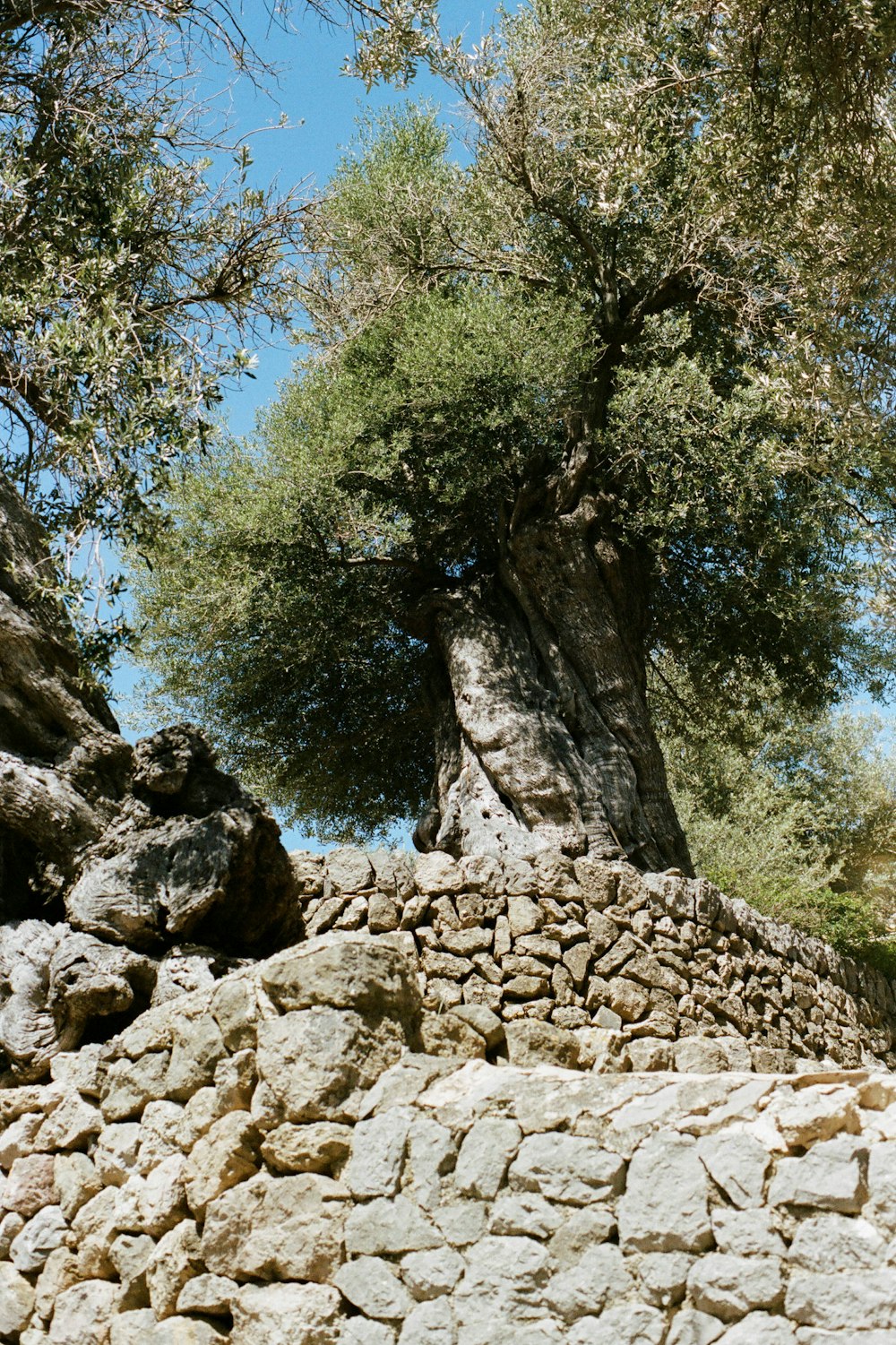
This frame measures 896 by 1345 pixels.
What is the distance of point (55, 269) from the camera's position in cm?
871

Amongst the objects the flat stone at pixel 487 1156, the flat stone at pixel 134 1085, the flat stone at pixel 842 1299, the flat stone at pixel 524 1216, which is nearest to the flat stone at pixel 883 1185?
the flat stone at pixel 842 1299

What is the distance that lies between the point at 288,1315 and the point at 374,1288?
0.32 meters

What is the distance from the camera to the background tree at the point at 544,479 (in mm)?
10805

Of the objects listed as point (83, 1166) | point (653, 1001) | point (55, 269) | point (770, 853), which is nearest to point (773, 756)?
point (770, 853)

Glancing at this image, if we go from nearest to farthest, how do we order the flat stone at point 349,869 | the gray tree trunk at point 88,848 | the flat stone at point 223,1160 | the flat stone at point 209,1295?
the flat stone at point 209,1295 → the flat stone at point 223,1160 → the gray tree trunk at point 88,848 → the flat stone at point 349,869

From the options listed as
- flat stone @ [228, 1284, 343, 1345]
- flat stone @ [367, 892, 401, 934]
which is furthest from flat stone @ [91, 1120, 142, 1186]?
flat stone @ [367, 892, 401, 934]

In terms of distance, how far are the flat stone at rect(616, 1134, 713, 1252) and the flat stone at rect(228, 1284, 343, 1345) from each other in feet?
3.51

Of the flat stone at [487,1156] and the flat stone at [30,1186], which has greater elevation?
the flat stone at [487,1156]

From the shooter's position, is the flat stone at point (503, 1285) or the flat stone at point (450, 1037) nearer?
the flat stone at point (503, 1285)

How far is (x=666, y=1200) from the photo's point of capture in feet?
11.4

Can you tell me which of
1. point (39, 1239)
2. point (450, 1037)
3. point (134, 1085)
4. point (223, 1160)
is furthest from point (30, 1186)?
point (450, 1037)

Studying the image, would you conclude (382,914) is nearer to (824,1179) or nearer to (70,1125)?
(70,1125)

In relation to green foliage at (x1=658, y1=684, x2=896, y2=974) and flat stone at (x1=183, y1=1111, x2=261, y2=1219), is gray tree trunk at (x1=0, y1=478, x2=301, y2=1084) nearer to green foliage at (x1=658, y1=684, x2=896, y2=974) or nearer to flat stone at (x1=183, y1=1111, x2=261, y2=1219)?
flat stone at (x1=183, y1=1111, x2=261, y2=1219)

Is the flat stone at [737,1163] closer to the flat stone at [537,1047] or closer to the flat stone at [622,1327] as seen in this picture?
the flat stone at [622,1327]
